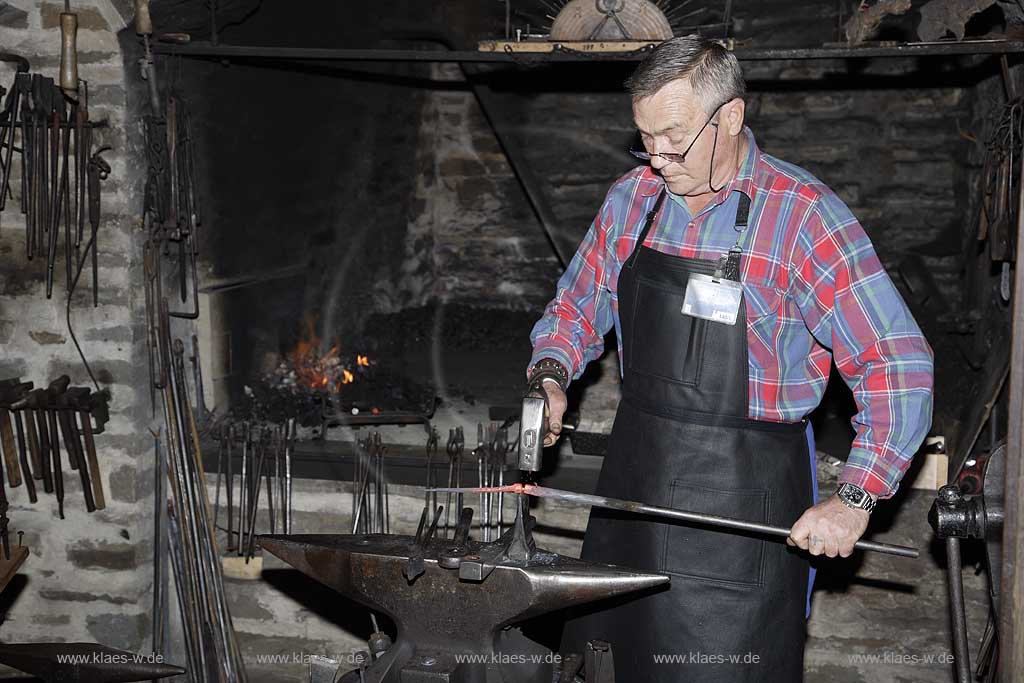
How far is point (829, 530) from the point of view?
5.99ft

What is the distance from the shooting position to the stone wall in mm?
2957

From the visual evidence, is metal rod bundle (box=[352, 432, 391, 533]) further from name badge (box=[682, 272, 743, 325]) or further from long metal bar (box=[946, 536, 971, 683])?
long metal bar (box=[946, 536, 971, 683])

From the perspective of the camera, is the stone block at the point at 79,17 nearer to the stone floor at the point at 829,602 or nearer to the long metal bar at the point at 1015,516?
the stone floor at the point at 829,602

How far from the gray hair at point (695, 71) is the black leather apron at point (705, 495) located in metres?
0.23

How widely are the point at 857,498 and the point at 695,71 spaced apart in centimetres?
83

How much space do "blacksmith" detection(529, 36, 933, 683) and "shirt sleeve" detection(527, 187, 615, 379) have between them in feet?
0.09

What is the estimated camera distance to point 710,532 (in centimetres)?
206

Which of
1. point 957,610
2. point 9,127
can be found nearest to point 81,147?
point 9,127

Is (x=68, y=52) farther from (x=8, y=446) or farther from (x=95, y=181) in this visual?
(x=8, y=446)

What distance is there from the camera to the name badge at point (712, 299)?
2.00 m

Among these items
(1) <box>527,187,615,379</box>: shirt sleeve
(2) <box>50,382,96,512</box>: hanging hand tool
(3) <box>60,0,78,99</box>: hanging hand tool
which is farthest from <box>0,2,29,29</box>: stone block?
(1) <box>527,187,615,379</box>: shirt sleeve

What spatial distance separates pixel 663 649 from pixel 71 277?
6.68ft

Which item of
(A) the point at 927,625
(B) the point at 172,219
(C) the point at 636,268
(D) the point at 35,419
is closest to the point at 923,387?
(C) the point at 636,268

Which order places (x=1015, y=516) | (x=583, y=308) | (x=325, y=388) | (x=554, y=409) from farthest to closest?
(x=325, y=388)
(x=583, y=308)
(x=554, y=409)
(x=1015, y=516)
